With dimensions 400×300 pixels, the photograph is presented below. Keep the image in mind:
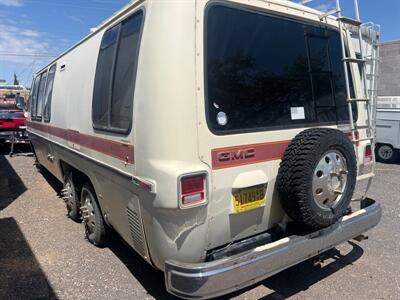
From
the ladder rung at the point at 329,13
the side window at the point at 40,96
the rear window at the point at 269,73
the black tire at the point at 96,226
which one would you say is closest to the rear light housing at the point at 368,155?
the rear window at the point at 269,73

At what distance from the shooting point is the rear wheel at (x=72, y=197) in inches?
197

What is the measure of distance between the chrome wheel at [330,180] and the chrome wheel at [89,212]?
246 centimetres

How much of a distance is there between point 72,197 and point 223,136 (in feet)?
10.3

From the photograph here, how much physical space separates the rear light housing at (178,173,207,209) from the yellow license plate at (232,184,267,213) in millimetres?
297

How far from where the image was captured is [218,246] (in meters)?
2.87

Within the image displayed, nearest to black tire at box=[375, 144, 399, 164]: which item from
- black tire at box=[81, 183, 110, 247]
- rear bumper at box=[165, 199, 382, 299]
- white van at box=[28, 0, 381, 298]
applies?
white van at box=[28, 0, 381, 298]

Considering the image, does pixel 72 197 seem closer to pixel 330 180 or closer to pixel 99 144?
pixel 99 144

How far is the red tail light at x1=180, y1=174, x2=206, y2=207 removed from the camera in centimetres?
252

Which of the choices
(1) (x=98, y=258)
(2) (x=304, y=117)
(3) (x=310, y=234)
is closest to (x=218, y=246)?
(3) (x=310, y=234)

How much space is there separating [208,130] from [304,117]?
3.57 ft

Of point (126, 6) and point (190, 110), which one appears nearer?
point (190, 110)

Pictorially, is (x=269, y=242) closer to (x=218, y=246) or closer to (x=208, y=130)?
(x=218, y=246)

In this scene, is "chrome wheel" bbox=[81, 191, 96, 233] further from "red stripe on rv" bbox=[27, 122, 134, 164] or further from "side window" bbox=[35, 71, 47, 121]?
"side window" bbox=[35, 71, 47, 121]

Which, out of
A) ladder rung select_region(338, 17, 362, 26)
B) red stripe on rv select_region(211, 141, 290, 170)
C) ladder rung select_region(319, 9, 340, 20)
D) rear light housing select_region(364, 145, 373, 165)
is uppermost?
ladder rung select_region(319, 9, 340, 20)
